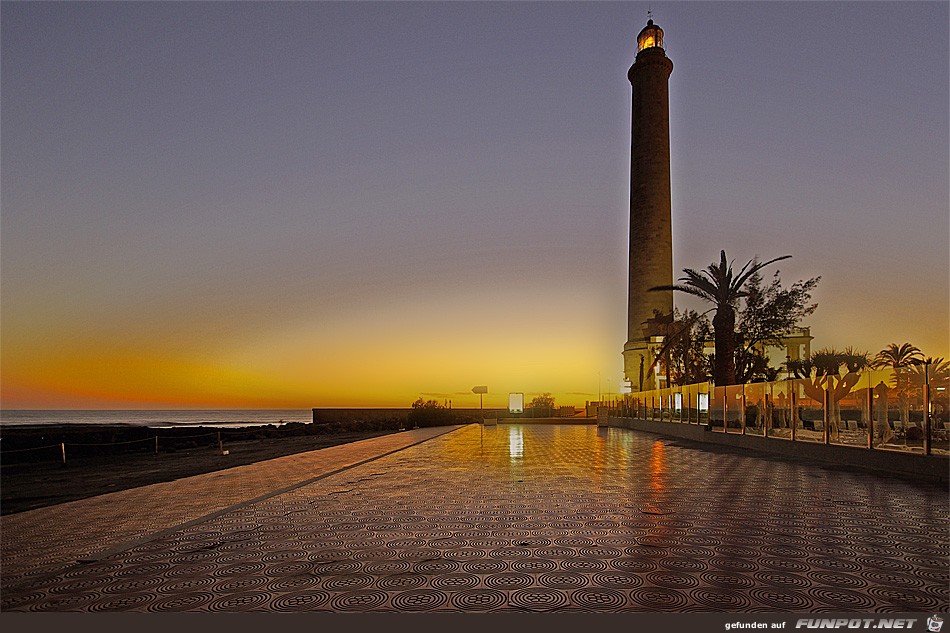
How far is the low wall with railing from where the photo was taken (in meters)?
10.9

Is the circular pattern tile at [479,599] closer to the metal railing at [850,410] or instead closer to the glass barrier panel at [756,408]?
the metal railing at [850,410]

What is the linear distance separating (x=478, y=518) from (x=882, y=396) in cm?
871

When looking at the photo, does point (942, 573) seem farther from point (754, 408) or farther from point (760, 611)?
point (754, 408)

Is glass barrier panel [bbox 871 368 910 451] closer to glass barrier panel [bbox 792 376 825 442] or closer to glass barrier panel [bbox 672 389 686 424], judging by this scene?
glass barrier panel [bbox 792 376 825 442]

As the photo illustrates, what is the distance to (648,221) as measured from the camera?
4581 centimetres

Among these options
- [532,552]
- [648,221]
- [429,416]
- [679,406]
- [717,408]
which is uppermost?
[648,221]

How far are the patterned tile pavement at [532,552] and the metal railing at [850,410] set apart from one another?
1.73 m

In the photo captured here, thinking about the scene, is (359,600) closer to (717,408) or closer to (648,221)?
(717,408)

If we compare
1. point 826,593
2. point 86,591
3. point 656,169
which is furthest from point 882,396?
point 656,169

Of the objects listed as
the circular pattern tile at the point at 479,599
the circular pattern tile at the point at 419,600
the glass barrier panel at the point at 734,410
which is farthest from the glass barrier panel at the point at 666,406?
the circular pattern tile at the point at 419,600

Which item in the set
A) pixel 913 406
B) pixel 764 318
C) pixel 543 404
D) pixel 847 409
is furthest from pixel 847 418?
pixel 543 404

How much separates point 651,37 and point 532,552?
54.6 meters

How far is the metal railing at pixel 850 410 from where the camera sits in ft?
35.8

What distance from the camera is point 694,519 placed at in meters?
6.96
